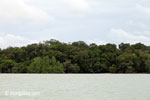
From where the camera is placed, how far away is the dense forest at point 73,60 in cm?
7631

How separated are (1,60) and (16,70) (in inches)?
319

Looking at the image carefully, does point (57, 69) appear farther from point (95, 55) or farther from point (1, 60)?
point (1, 60)

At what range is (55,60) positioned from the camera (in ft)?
253

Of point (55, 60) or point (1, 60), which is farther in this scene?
point (1, 60)

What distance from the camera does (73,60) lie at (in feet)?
273

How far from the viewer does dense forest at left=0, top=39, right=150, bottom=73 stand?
76.3 m
